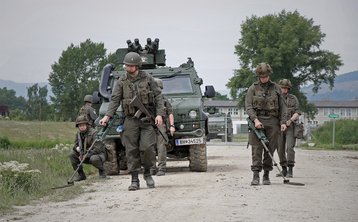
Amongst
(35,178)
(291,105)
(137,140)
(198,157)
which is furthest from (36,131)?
(137,140)

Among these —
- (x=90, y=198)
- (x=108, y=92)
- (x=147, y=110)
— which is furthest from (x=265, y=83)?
(x=108, y=92)

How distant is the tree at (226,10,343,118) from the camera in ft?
227

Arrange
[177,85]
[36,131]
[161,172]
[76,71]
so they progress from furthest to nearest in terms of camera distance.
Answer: [76,71] → [36,131] → [177,85] → [161,172]

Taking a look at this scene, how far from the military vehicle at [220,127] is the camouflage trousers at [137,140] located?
29755mm

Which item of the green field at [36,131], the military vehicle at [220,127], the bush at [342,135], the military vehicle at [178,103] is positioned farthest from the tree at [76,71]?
the military vehicle at [178,103]

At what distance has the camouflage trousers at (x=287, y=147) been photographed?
13.5 m

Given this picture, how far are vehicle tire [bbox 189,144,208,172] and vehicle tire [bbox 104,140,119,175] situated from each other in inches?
64.4

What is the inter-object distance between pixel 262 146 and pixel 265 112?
57 centimetres

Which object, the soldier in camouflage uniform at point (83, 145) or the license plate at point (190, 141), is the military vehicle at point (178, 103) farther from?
the soldier in camouflage uniform at point (83, 145)

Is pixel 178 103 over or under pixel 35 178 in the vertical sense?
over

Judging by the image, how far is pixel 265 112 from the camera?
1228 cm

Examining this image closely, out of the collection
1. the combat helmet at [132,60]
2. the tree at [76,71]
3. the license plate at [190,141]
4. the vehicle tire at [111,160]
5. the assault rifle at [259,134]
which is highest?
the tree at [76,71]

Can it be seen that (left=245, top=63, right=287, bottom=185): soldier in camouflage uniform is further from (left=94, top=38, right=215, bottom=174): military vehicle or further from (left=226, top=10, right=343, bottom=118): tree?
(left=226, top=10, right=343, bottom=118): tree

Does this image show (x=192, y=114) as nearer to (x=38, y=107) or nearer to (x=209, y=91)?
(x=209, y=91)
